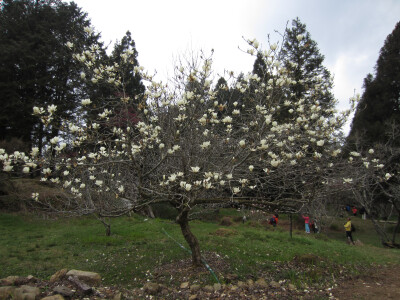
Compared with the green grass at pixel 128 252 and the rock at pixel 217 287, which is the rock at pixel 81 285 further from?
the rock at pixel 217 287

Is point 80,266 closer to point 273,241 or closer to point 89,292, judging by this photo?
point 89,292

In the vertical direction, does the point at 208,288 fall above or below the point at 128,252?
above

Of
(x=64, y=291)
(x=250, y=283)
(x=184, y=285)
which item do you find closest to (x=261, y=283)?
(x=250, y=283)

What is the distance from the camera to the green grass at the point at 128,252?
538 centimetres

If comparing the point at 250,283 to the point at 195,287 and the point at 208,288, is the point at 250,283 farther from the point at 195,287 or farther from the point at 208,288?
the point at 195,287

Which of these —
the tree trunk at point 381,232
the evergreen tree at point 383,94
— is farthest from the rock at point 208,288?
the evergreen tree at point 383,94

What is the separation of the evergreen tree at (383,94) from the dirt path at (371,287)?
40.2 ft

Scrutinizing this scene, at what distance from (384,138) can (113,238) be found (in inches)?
605

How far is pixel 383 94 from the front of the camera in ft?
55.2

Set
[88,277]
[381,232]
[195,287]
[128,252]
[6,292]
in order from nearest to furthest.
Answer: [6,292] → [195,287] → [88,277] → [128,252] → [381,232]

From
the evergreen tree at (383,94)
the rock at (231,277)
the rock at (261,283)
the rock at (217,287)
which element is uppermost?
the evergreen tree at (383,94)

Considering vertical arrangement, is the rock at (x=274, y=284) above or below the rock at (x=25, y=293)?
above

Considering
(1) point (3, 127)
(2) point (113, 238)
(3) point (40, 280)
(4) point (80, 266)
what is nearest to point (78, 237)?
(2) point (113, 238)

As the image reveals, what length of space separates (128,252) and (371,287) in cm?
501
